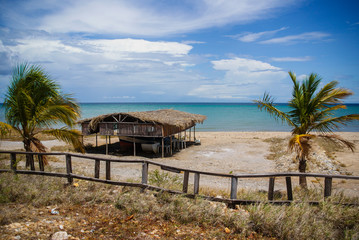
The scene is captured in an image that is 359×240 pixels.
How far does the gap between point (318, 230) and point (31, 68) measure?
993 centimetres

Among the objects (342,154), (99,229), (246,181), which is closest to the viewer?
(99,229)

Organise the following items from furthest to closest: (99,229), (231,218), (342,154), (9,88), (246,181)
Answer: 1. (342,154)
2. (246,181)
3. (9,88)
4. (231,218)
5. (99,229)

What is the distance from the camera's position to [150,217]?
211 inches

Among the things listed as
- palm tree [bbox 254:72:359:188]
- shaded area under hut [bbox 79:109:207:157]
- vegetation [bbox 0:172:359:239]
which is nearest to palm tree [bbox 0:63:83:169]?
vegetation [bbox 0:172:359:239]

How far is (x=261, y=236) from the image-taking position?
4965 millimetres

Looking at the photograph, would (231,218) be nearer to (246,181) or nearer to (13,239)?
(13,239)

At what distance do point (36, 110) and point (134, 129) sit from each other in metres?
9.94

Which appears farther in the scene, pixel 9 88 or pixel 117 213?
pixel 9 88

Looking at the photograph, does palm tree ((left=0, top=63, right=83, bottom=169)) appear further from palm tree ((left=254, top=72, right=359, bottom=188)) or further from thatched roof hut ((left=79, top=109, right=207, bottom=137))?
thatched roof hut ((left=79, top=109, right=207, bottom=137))

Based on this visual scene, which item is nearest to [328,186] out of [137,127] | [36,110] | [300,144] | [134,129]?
[300,144]

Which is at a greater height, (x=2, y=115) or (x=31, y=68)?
(x=31, y=68)

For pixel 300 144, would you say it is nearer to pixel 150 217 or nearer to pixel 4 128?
pixel 150 217

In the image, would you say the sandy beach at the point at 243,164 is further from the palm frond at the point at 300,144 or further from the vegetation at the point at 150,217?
the vegetation at the point at 150,217

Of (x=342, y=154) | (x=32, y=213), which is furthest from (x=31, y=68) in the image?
(x=342, y=154)
